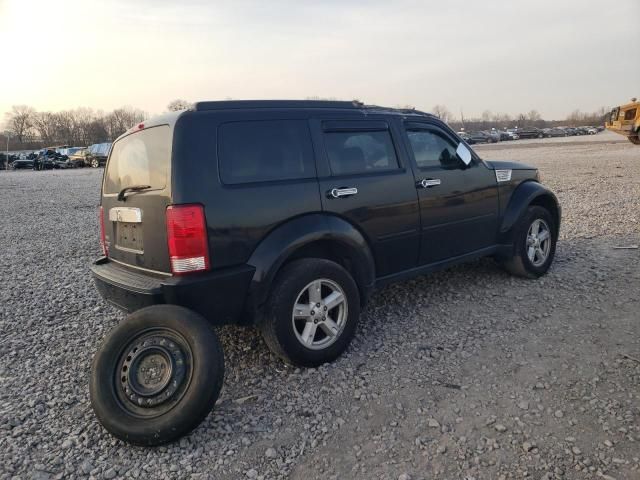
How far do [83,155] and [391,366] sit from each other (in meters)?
43.2

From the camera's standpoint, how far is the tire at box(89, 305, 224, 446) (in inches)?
108

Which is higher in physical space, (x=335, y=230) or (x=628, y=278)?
(x=335, y=230)

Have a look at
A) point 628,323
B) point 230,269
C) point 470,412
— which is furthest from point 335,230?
point 628,323

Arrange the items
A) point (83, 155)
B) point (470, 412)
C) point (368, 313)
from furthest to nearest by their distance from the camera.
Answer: point (83, 155)
point (368, 313)
point (470, 412)

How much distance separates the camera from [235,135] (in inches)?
131

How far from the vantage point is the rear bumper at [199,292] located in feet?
10.2

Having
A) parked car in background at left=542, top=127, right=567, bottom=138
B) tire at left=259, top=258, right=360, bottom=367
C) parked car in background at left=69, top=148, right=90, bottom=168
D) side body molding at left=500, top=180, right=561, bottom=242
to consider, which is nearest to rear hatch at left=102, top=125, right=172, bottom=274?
tire at left=259, top=258, right=360, bottom=367

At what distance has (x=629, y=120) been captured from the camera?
76.5ft

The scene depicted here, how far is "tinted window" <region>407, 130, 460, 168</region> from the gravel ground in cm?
135

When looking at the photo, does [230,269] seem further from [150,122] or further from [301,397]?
[150,122]

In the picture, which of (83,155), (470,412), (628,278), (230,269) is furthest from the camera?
(83,155)

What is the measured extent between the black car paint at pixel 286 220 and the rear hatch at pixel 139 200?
16 millimetres

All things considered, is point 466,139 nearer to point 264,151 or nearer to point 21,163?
point 264,151

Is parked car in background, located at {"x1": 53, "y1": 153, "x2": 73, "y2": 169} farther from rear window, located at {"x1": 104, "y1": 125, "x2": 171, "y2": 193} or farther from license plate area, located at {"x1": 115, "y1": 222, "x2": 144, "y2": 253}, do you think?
license plate area, located at {"x1": 115, "y1": 222, "x2": 144, "y2": 253}
